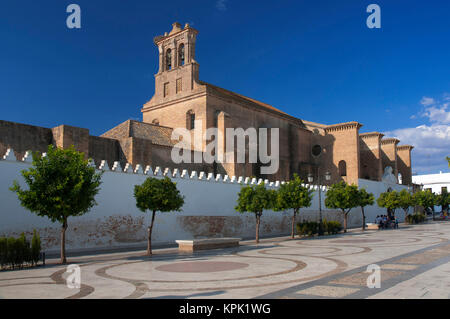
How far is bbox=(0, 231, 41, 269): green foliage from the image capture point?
412 inches

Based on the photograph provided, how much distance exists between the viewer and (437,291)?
6.58m

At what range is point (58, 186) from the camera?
37.0 feet

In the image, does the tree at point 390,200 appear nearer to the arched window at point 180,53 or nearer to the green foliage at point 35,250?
the arched window at point 180,53

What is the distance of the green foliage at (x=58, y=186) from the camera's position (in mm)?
11352

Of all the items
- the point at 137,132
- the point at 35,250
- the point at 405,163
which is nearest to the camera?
the point at 35,250

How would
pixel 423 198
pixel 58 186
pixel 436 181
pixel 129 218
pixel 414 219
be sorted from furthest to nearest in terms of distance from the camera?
pixel 436 181, pixel 423 198, pixel 414 219, pixel 129 218, pixel 58 186

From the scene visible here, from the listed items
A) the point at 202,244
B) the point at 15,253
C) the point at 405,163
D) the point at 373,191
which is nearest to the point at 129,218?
the point at 202,244

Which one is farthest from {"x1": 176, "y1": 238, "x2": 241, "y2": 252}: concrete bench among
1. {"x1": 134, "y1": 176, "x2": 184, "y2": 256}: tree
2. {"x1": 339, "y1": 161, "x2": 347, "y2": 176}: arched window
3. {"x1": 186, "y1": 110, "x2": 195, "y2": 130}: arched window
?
Result: {"x1": 339, "y1": 161, "x2": 347, "y2": 176}: arched window

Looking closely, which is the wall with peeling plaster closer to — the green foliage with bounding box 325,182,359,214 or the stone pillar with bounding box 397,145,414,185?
the green foliage with bounding box 325,182,359,214

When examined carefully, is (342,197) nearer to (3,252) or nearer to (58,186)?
(58,186)

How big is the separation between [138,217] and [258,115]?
23425mm

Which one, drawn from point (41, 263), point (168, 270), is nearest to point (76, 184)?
point (41, 263)

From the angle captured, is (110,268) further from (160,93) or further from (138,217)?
(160,93)

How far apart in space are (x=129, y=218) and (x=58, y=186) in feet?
21.6
